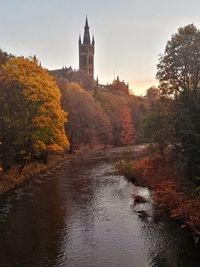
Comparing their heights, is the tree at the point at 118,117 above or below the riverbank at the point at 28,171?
above

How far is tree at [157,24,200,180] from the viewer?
34062 mm

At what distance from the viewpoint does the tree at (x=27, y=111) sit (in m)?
44.9

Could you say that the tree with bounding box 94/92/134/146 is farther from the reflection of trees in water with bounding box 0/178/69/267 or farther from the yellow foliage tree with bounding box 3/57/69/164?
the reflection of trees in water with bounding box 0/178/69/267

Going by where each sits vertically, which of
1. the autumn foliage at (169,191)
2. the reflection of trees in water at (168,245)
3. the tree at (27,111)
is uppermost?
the tree at (27,111)

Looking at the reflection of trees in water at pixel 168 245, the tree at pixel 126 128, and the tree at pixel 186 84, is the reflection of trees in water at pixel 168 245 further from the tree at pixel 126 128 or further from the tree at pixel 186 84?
the tree at pixel 126 128

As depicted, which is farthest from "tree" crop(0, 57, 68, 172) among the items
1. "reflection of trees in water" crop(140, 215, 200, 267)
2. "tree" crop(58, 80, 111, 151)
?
"tree" crop(58, 80, 111, 151)

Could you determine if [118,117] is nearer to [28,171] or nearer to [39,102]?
[28,171]

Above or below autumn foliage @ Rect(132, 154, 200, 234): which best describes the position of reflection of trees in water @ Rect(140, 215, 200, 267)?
below

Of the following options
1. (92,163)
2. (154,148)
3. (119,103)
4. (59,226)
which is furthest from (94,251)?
(119,103)

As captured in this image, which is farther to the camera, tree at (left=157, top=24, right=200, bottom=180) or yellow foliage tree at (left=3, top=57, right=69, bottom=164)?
yellow foliage tree at (left=3, top=57, right=69, bottom=164)

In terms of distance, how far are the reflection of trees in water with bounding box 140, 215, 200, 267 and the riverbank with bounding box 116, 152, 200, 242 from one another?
85 cm

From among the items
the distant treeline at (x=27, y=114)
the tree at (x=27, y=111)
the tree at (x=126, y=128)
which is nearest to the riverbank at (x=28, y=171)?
the distant treeline at (x=27, y=114)

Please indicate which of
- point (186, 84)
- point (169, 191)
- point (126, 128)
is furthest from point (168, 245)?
point (126, 128)

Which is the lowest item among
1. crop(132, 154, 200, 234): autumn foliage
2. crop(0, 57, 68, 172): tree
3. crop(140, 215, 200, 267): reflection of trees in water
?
crop(140, 215, 200, 267): reflection of trees in water
